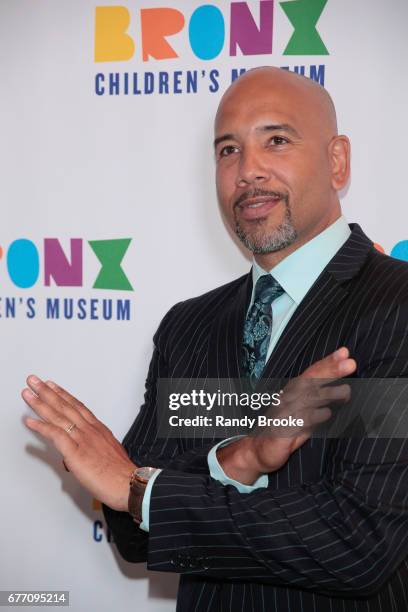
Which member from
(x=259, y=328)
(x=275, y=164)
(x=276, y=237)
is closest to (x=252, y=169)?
(x=275, y=164)

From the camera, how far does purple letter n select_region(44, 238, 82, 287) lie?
250cm

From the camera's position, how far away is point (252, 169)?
1860 mm

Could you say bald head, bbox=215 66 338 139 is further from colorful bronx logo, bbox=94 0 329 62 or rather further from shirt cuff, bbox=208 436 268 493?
shirt cuff, bbox=208 436 268 493

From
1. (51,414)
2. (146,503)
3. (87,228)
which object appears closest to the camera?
(146,503)

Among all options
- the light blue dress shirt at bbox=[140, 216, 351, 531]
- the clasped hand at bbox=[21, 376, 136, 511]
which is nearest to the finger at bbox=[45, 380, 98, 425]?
the clasped hand at bbox=[21, 376, 136, 511]

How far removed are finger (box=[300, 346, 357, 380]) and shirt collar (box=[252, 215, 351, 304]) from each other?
432mm

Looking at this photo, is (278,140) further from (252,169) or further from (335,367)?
(335,367)

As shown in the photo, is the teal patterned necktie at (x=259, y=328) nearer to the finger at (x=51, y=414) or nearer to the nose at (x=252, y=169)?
the nose at (x=252, y=169)

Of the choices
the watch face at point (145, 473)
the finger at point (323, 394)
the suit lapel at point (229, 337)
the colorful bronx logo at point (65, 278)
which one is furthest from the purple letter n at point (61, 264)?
the finger at point (323, 394)

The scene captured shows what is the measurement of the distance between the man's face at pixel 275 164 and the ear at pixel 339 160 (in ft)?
0.13

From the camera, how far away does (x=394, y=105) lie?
7.22ft

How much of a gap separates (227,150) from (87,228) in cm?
74

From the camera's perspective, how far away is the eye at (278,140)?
186 centimetres

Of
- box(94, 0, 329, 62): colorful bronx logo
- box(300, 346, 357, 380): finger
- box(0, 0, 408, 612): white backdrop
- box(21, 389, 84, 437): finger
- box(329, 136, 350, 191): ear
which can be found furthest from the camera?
box(0, 0, 408, 612): white backdrop
